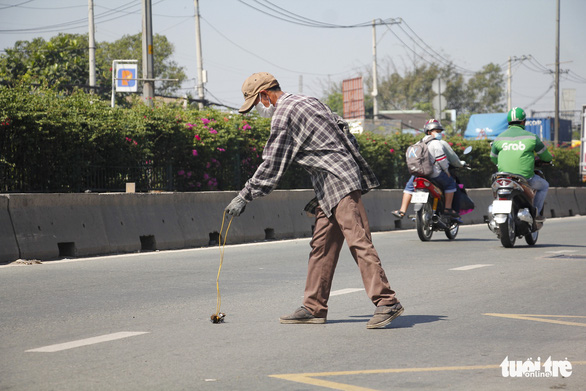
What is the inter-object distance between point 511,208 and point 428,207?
2.32 meters

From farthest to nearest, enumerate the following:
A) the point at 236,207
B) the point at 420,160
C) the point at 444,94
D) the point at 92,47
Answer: the point at 444,94 < the point at 92,47 < the point at 420,160 < the point at 236,207

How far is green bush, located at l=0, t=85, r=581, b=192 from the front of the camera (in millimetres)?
13633

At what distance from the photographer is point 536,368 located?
203 inches

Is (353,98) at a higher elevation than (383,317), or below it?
higher

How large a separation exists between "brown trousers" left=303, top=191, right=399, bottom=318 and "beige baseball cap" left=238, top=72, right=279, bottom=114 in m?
0.95

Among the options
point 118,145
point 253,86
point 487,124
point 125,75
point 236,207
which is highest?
point 125,75

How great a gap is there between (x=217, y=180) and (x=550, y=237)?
21.7ft

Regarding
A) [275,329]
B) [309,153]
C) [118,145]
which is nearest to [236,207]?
[309,153]

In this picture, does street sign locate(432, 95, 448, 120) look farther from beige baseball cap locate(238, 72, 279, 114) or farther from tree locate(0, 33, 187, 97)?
beige baseball cap locate(238, 72, 279, 114)

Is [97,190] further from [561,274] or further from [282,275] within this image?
[561,274]

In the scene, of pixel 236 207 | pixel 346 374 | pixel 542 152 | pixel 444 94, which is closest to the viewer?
pixel 346 374

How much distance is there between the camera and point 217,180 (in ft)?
60.3

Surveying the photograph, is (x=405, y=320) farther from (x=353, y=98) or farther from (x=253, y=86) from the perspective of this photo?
(x=353, y=98)

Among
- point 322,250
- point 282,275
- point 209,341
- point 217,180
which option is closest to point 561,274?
point 282,275
